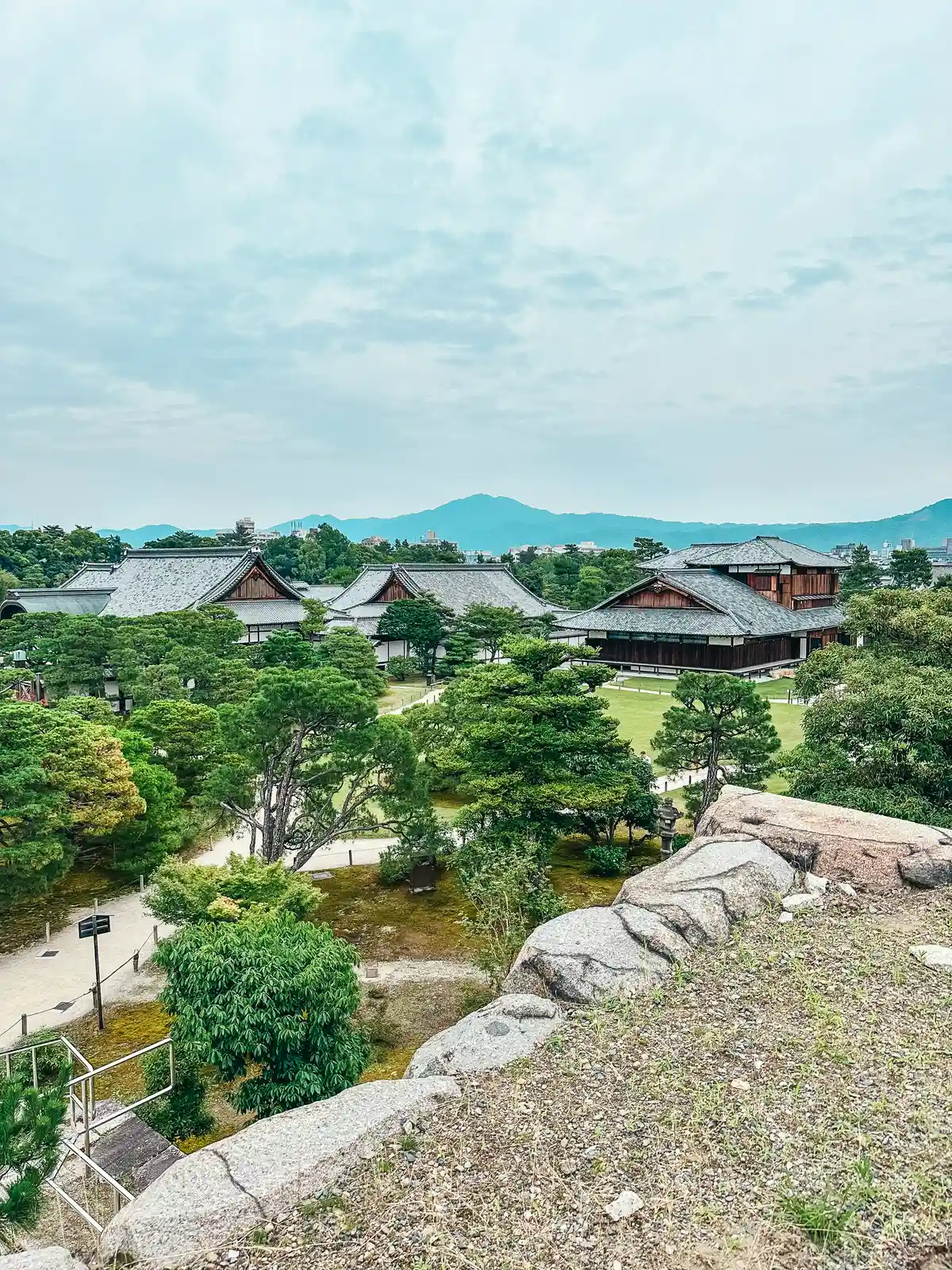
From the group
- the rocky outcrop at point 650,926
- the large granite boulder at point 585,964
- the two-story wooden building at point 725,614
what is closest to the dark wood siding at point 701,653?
the two-story wooden building at point 725,614

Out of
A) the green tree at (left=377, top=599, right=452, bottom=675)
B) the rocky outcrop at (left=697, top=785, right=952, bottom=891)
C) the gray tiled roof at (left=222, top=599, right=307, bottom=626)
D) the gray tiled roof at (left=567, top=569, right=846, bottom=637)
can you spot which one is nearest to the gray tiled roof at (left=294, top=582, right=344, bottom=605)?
the gray tiled roof at (left=222, top=599, right=307, bottom=626)

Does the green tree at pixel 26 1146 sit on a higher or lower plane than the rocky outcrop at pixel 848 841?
lower

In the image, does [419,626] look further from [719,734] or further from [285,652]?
[719,734]

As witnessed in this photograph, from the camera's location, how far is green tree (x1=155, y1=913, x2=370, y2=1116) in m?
7.48

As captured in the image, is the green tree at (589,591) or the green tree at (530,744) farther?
the green tree at (589,591)

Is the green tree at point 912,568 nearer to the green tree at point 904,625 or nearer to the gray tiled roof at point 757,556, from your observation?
the gray tiled roof at point 757,556

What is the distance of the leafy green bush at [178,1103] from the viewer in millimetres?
8312

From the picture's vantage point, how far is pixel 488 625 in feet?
123

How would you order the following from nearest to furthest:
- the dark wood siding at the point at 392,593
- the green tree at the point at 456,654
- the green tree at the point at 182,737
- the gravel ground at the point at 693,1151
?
1. the gravel ground at the point at 693,1151
2. the green tree at the point at 182,737
3. the green tree at the point at 456,654
4. the dark wood siding at the point at 392,593

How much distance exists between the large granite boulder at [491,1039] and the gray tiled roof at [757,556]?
38284 millimetres

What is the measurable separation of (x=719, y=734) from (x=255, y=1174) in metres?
Result: 12.6

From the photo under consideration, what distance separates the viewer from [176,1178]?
487 cm

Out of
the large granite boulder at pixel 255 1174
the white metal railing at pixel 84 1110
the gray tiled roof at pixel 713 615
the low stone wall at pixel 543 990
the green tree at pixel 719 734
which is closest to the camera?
the large granite boulder at pixel 255 1174

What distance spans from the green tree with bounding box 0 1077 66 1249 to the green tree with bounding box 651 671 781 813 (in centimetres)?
1213
